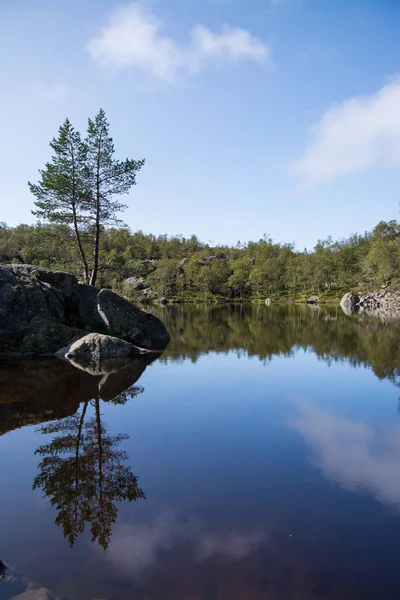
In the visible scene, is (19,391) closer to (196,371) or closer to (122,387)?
(122,387)

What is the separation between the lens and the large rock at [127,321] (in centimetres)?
2870

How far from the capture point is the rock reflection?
30.3ft

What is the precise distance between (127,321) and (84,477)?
68.9ft

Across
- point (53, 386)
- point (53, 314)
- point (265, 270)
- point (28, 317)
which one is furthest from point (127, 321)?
point (265, 270)

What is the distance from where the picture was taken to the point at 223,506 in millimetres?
8195

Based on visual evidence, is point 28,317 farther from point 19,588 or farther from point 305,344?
point 305,344

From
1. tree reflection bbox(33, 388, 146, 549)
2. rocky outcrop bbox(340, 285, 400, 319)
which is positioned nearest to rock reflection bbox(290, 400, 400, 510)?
tree reflection bbox(33, 388, 146, 549)

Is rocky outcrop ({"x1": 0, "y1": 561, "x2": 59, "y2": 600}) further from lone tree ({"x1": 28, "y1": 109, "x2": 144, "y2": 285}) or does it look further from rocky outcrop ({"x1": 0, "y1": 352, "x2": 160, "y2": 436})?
lone tree ({"x1": 28, "y1": 109, "x2": 144, "y2": 285})

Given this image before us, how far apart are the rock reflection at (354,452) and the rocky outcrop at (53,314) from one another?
654 inches

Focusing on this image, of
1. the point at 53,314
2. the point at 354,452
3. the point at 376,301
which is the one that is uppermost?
the point at 53,314

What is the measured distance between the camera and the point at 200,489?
8.89 metres

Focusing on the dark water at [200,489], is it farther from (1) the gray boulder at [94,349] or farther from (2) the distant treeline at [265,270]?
(2) the distant treeline at [265,270]

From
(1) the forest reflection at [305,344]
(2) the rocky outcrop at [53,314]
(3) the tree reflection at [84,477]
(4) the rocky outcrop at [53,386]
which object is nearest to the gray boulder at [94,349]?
(4) the rocky outcrop at [53,386]

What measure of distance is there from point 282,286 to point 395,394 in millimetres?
130018
